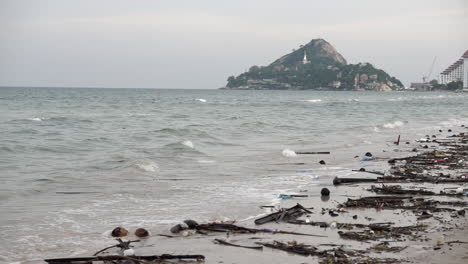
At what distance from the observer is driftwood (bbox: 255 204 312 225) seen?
875cm

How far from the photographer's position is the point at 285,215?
29.4 ft

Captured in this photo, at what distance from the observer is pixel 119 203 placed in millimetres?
10797

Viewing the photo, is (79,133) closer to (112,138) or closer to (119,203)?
(112,138)

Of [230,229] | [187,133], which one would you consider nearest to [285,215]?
[230,229]

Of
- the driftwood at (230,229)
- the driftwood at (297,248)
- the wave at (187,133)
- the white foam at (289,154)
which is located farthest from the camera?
the wave at (187,133)

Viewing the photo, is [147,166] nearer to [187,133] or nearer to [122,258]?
[122,258]

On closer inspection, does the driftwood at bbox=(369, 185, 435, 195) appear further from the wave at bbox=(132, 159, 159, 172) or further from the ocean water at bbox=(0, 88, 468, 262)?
the wave at bbox=(132, 159, 159, 172)

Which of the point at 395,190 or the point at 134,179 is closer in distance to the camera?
the point at 395,190

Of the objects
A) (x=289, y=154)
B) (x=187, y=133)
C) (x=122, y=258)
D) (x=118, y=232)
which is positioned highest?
(x=122, y=258)

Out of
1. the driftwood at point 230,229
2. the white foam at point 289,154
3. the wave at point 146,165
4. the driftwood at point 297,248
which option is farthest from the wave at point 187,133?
the driftwood at point 297,248

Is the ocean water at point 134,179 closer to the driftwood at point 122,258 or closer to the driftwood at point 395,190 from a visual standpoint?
the driftwood at point 122,258

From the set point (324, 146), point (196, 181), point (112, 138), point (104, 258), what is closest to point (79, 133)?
point (112, 138)

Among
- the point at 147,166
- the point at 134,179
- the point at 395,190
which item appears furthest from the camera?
the point at 147,166

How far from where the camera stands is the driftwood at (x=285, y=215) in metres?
8.75
